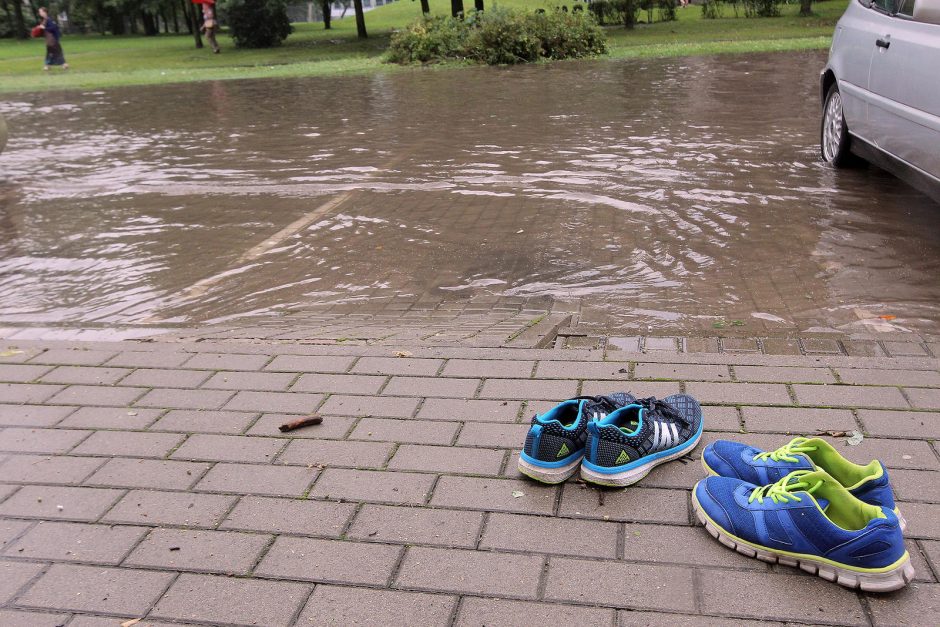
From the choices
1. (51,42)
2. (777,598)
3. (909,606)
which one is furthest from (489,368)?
(51,42)

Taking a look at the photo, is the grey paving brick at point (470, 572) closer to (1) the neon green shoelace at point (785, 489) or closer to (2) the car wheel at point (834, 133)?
(1) the neon green shoelace at point (785, 489)

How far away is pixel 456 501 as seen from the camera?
2.97 m

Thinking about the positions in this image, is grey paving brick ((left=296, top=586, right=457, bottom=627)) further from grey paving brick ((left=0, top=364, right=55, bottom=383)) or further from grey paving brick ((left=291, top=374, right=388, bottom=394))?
grey paving brick ((left=0, top=364, right=55, bottom=383))

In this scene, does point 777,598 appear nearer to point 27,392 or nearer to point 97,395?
point 97,395

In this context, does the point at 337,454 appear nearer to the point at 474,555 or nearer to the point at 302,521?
the point at 302,521

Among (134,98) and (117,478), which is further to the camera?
(134,98)

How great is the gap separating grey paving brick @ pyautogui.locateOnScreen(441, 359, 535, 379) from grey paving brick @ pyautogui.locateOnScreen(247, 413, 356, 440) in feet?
1.98

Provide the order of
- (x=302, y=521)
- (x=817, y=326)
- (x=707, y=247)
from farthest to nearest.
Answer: (x=707, y=247) < (x=817, y=326) < (x=302, y=521)

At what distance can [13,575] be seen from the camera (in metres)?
2.70

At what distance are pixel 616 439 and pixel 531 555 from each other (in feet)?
1.85

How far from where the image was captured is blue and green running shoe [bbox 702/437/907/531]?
2611mm

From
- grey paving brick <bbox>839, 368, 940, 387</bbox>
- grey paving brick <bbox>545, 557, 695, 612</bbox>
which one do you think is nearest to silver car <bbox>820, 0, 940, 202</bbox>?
grey paving brick <bbox>839, 368, 940, 387</bbox>

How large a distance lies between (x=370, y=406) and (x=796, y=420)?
177cm

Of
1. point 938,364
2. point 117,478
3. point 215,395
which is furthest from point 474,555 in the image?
point 938,364
